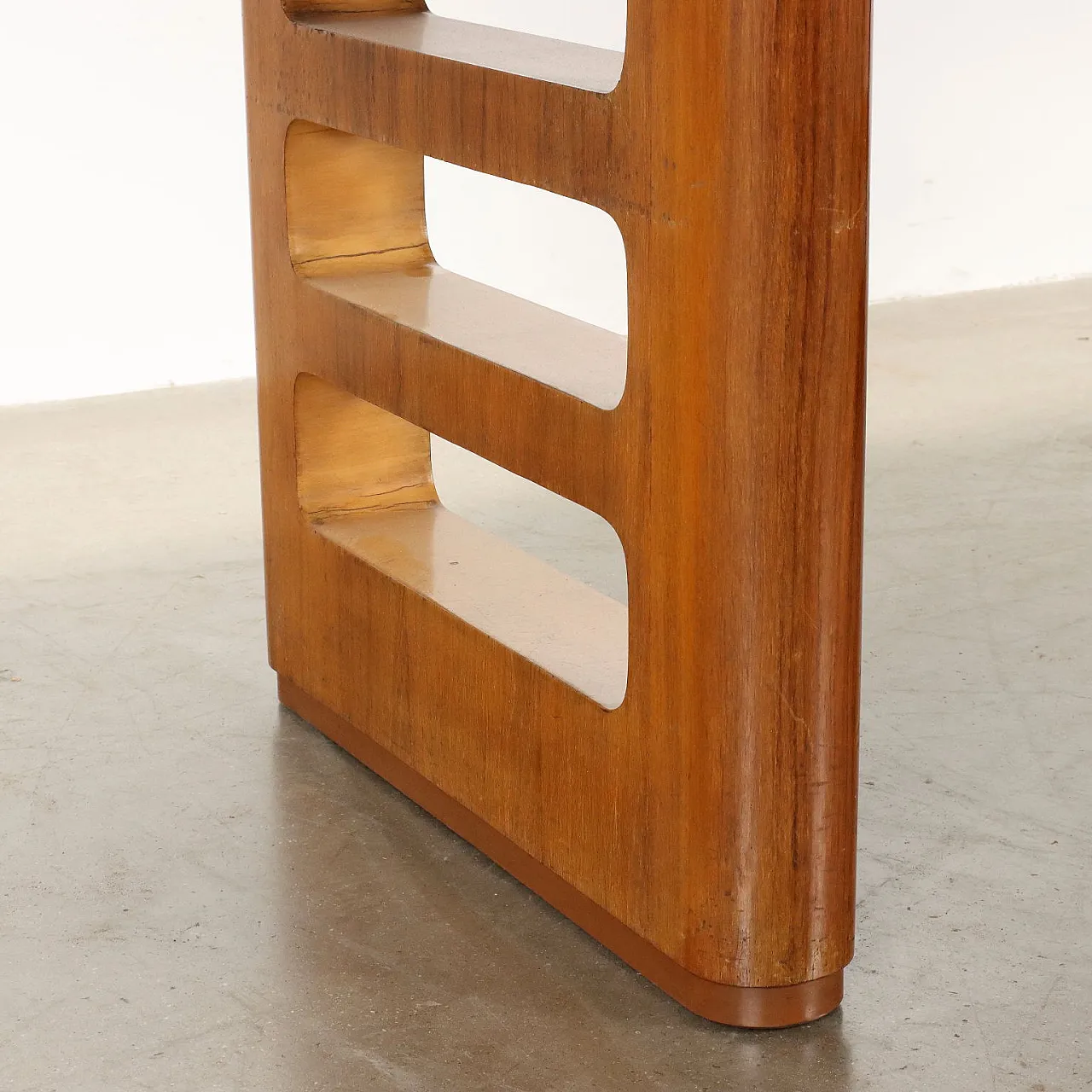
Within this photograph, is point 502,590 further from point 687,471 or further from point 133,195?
point 133,195

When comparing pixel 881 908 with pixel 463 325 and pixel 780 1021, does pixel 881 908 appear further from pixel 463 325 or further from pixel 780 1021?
pixel 463 325

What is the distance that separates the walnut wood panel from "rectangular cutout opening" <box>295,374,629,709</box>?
39mm

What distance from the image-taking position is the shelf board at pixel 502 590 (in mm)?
1917

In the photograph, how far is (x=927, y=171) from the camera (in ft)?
16.5

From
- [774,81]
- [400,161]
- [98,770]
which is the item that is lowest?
[98,770]

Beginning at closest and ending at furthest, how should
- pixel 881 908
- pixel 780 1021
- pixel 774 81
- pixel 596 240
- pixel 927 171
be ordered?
1. pixel 774 81
2. pixel 780 1021
3. pixel 881 908
4. pixel 596 240
5. pixel 927 171

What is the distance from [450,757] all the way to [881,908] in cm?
52

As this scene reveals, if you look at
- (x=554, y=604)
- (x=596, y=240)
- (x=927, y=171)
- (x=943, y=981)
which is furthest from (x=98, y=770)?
(x=927, y=171)

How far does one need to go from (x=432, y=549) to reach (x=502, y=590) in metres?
0.18

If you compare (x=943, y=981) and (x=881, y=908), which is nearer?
(x=943, y=981)

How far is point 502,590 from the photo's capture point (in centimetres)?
211

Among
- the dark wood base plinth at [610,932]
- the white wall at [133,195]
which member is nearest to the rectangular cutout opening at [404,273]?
the dark wood base plinth at [610,932]

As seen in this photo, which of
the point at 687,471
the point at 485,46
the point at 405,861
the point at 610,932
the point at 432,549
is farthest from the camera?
the point at 432,549

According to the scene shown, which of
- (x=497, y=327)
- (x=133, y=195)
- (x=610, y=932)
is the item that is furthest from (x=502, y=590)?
(x=133, y=195)
